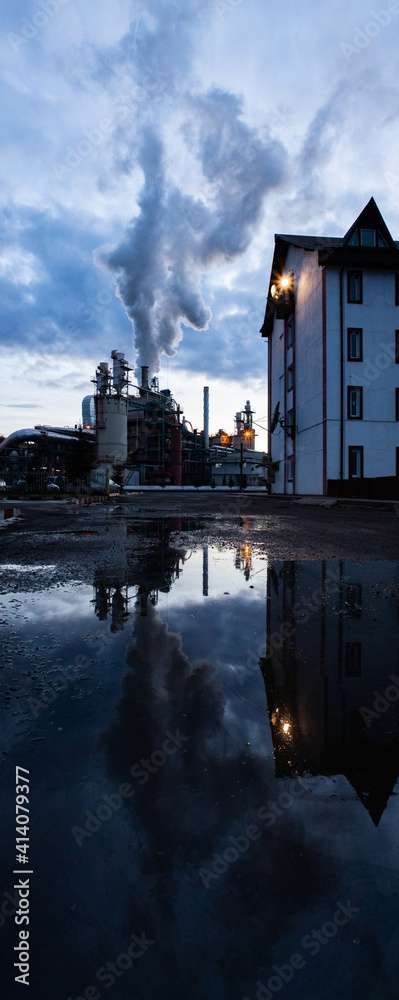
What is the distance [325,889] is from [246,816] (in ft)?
1.00

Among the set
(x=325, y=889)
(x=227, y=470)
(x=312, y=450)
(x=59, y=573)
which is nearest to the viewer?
(x=325, y=889)

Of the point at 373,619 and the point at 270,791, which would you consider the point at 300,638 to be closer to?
the point at 373,619

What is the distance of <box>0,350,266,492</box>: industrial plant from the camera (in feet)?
154

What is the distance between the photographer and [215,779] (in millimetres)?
1615

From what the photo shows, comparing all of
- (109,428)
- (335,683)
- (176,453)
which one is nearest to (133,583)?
(335,683)

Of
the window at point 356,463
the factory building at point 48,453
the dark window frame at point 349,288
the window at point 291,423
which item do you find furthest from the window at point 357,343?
the factory building at point 48,453

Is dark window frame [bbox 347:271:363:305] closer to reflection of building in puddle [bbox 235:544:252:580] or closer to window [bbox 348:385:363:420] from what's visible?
window [bbox 348:385:363:420]

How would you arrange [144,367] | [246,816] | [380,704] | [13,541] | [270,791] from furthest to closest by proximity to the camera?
[144,367] < [13,541] < [380,704] < [270,791] < [246,816]

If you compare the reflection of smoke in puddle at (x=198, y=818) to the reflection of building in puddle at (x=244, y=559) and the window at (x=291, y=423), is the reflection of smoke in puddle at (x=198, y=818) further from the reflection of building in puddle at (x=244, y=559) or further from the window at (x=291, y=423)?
the window at (x=291, y=423)

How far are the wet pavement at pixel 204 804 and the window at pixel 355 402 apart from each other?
22111 mm

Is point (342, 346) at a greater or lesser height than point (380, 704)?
greater

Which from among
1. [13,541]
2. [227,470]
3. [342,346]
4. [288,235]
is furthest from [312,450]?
[227,470]

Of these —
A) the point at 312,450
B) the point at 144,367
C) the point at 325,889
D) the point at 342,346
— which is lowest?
the point at 325,889

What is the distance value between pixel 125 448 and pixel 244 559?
46935 mm
